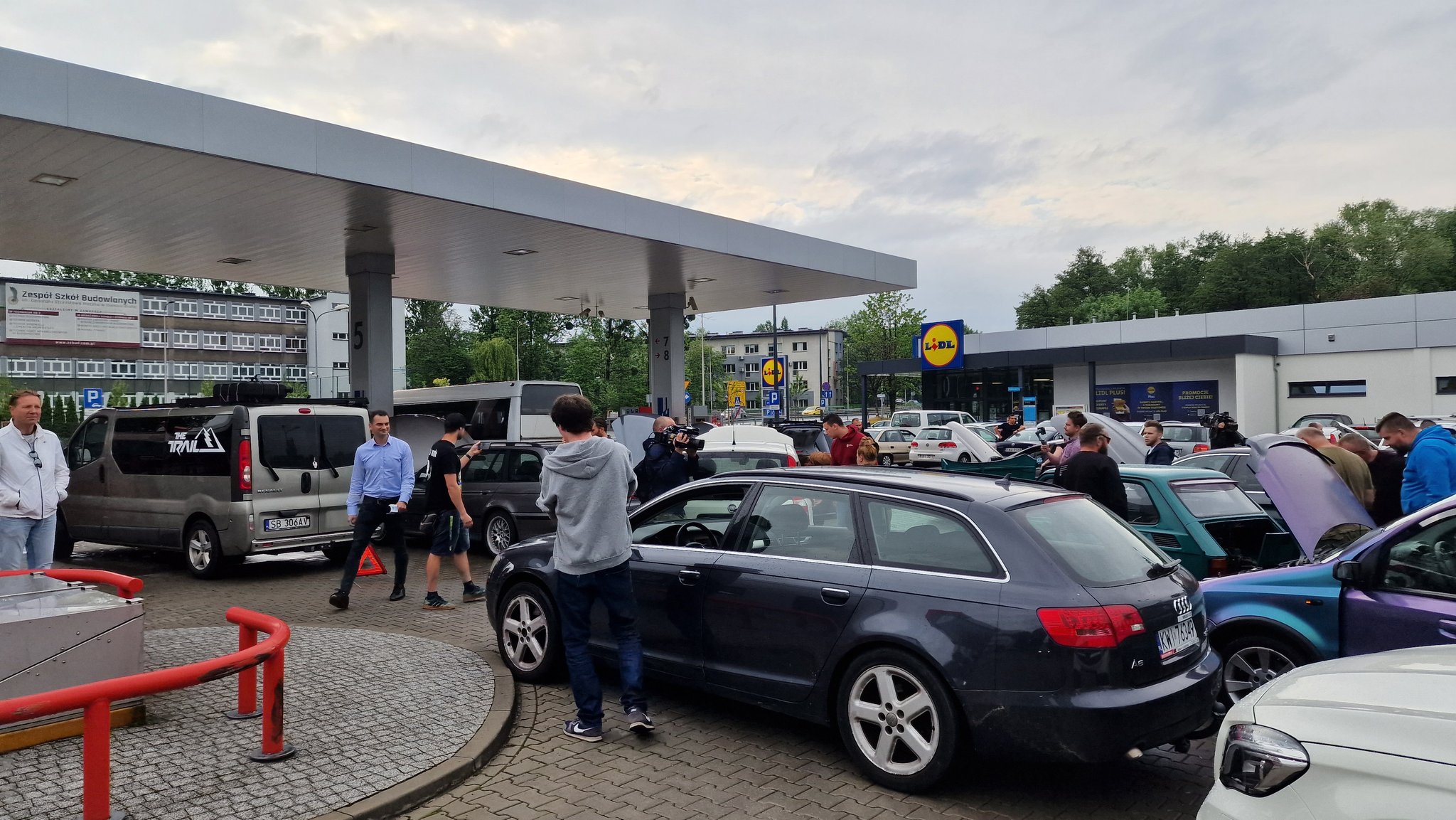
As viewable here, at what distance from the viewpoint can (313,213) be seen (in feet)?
47.5

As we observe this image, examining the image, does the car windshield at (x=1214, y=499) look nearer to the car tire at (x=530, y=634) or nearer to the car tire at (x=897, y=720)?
the car tire at (x=897, y=720)

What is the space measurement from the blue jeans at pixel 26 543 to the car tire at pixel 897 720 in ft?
20.2

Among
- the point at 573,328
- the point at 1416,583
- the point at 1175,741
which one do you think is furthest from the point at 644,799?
the point at 573,328

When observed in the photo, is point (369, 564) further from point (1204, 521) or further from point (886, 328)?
point (886, 328)

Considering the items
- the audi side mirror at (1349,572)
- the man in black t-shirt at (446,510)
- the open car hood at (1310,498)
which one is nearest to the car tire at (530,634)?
the man in black t-shirt at (446,510)

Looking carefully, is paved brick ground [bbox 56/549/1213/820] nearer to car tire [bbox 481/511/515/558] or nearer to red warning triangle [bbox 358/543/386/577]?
red warning triangle [bbox 358/543/386/577]

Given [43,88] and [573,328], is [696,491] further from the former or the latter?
[573,328]

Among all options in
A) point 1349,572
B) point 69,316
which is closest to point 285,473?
point 1349,572

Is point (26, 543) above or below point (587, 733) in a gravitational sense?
above

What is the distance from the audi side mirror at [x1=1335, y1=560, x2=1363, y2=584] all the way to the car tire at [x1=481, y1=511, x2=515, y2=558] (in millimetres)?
9399

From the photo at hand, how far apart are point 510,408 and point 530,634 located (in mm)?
11982

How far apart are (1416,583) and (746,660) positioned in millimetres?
3287

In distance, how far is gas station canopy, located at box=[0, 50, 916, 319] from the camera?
10.5 metres

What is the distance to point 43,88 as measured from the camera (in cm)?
963
